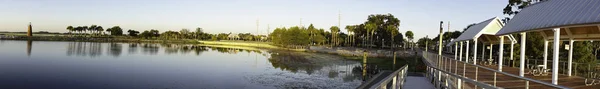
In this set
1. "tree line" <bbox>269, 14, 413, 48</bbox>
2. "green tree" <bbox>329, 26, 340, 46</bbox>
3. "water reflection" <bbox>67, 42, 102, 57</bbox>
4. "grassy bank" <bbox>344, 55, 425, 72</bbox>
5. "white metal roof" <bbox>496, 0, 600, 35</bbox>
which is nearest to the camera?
"white metal roof" <bbox>496, 0, 600, 35</bbox>

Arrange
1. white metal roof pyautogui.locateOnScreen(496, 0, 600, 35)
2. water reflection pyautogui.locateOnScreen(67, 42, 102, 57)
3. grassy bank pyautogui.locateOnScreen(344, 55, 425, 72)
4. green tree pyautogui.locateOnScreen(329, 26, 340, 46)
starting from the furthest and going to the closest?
green tree pyautogui.locateOnScreen(329, 26, 340, 46) → water reflection pyautogui.locateOnScreen(67, 42, 102, 57) → grassy bank pyautogui.locateOnScreen(344, 55, 425, 72) → white metal roof pyautogui.locateOnScreen(496, 0, 600, 35)

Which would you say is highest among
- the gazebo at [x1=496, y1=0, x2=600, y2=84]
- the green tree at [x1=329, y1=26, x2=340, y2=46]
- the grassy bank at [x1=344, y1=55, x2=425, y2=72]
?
the green tree at [x1=329, y1=26, x2=340, y2=46]

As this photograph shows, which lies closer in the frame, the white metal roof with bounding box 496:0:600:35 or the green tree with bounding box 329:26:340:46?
the white metal roof with bounding box 496:0:600:35

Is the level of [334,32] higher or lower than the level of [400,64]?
higher

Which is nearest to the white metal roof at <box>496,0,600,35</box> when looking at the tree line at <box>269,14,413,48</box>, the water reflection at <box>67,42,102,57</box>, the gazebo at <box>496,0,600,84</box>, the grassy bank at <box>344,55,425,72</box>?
the gazebo at <box>496,0,600,84</box>

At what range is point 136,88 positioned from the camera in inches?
947

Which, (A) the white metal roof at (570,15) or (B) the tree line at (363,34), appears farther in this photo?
(B) the tree line at (363,34)

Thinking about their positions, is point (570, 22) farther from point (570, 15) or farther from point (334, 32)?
point (334, 32)

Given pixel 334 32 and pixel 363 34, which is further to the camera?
pixel 334 32

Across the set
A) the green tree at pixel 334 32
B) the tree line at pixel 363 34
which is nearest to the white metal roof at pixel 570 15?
the tree line at pixel 363 34

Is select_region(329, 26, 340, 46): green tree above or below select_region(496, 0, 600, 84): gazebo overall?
above

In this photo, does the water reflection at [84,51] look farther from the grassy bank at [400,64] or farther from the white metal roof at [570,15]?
the white metal roof at [570,15]

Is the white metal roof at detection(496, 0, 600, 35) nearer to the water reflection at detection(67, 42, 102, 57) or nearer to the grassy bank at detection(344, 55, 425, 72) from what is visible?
the grassy bank at detection(344, 55, 425, 72)

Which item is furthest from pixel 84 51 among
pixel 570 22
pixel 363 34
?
pixel 570 22
